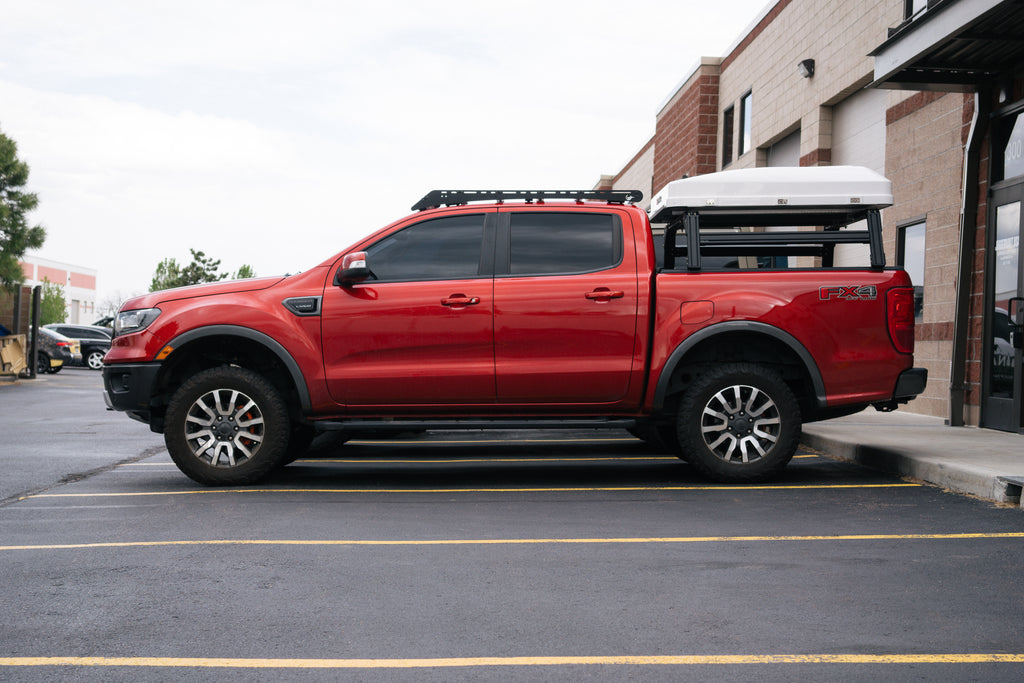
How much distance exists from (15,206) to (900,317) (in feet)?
100

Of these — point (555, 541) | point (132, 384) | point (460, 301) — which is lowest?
point (555, 541)

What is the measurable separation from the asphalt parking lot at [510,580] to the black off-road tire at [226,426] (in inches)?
9.6

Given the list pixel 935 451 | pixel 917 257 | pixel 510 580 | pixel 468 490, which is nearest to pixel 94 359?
pixel 917 257

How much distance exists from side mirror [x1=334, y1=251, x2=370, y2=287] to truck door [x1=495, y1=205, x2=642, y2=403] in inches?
40.3

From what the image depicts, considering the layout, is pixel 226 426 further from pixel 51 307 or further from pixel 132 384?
pixel 51 307

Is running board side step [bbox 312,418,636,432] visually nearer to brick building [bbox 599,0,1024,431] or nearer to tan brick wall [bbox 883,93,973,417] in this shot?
brick building [bbox 599,0,1024,431]

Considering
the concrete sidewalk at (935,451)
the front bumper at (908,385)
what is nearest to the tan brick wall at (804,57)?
the concrete sidewalk at (935,451)

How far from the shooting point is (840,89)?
17203mm

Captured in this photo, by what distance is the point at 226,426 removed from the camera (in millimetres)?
7953

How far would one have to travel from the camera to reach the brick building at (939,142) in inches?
441

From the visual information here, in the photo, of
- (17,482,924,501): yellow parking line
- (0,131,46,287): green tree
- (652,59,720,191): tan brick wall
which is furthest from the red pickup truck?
(0,131,46,287): green tree

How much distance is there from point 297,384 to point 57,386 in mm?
19465

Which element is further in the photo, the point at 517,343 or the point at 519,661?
the point at 517,343

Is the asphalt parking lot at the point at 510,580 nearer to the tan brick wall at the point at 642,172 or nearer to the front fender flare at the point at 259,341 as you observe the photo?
the front fender flare at the point at 259,341
